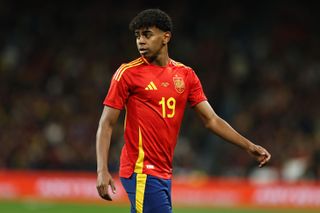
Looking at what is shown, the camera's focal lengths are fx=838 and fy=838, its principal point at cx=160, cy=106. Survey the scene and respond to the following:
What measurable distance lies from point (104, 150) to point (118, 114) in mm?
321

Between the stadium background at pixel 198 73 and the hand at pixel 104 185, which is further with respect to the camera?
the stadium background at pixel 198 73

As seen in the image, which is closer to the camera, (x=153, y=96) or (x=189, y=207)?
(x=153, y=96)

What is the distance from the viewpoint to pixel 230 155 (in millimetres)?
17891

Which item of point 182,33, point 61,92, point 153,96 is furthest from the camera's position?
point 182,33

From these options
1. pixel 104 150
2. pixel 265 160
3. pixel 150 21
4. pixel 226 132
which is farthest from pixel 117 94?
pixel 265 160

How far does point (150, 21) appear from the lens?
6.28m

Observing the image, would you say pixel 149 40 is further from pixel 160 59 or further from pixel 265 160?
pixel 265 160

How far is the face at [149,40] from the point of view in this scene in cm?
629

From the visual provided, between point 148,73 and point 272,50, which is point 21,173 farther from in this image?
point 148,73

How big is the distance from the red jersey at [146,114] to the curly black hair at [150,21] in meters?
0.29

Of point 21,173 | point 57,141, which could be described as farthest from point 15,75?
point 21,173

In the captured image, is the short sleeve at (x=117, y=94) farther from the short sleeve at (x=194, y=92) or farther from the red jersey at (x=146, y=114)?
the short sleeve at (x=194, y=92)

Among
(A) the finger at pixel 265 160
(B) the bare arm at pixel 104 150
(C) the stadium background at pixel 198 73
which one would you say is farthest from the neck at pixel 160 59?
(C) the stadium background at pixel 198 73

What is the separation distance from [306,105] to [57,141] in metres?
5.69
